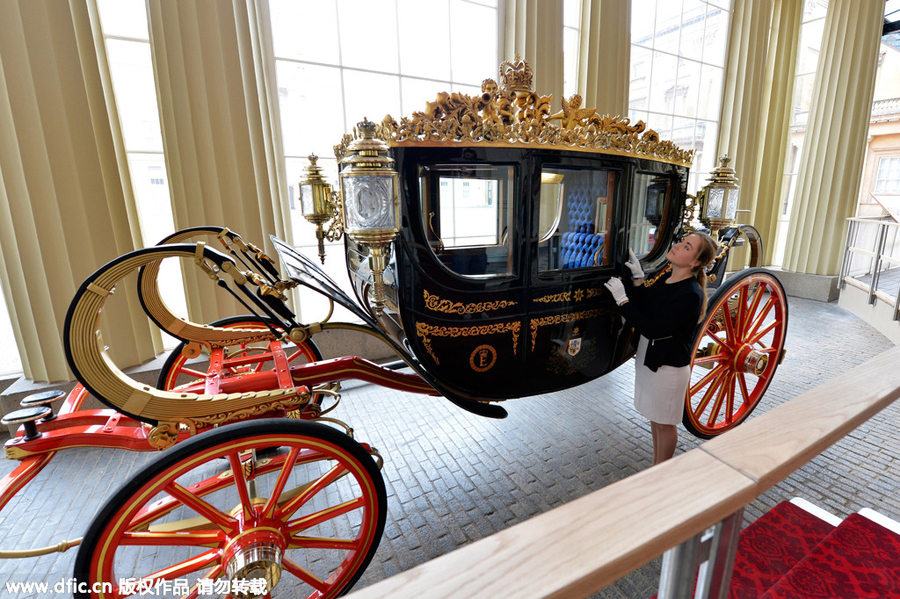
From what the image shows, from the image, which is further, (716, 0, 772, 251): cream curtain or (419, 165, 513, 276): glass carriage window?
(716, 0, 772, 251): cream curtain

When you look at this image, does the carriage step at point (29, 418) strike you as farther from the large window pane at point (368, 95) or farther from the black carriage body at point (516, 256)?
the large window pane at point (368, 95)

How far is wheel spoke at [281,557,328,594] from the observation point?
1.23 m

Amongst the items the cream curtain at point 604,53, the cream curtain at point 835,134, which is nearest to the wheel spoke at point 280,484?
the cream curtain at point 604,53

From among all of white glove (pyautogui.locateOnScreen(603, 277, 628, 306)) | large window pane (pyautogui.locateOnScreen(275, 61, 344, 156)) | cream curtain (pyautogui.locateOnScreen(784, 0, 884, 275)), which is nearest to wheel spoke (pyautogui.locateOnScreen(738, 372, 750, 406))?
white glove (pyautogui.locateOnScreen(603, 277, 628, 306))

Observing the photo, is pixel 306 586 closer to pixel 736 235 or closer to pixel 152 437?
pixel 152 437

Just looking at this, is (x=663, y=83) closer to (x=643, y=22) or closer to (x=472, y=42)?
(x=643, y=22)

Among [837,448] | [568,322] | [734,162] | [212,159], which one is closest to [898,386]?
[568,322]

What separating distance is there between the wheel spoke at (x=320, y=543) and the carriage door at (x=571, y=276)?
95 centimetres

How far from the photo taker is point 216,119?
2525 millimetres

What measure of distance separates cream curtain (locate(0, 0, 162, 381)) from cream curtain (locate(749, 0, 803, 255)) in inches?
260

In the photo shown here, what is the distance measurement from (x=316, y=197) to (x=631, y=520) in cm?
187

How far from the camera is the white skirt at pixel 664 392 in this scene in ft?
5.95

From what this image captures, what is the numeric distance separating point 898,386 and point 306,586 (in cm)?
170

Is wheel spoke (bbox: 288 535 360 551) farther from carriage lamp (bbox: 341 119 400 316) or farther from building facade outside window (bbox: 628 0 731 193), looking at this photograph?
building facade outside window (bbox: 628 0 731 193)
